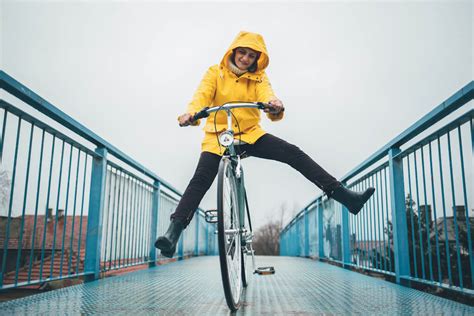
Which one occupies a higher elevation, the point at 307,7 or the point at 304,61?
the point at 307,7

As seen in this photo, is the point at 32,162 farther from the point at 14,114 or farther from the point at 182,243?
the point at 182,243

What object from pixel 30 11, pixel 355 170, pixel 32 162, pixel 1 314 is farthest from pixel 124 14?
pixel 1 314

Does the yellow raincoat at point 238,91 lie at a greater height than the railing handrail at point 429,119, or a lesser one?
greater

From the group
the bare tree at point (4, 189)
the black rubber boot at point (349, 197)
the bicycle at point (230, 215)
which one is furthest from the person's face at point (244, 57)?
the bare tree at point (4, 189)

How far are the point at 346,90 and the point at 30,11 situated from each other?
6.81m

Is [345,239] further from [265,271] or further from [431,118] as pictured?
[431,118]

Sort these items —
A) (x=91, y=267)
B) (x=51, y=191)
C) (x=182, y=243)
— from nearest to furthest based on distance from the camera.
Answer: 1. (x=51, y=191)
2. (x=91, y=267)
3. (x=182, y=243)

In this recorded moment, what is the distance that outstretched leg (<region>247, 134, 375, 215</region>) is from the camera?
2.37 m

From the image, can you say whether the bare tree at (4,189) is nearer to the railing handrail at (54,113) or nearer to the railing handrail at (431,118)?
the railing handrail at (54,113)

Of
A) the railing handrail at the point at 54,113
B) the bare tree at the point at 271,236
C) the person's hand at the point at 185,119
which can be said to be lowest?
the bare tree at the point at 271,236

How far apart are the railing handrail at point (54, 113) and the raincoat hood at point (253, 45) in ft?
3.79

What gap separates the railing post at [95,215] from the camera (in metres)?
3.24

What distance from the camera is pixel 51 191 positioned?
8.63 ft

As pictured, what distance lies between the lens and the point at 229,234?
6.69ft
